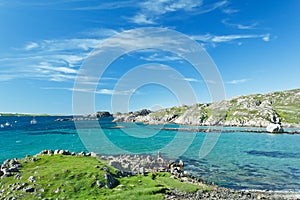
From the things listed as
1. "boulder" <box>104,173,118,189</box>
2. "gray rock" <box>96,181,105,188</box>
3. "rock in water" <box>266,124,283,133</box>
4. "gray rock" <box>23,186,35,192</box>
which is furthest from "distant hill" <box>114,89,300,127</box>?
"gray rock" <box>23,186,35,192</box>

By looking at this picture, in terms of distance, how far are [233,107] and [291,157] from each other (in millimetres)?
136932

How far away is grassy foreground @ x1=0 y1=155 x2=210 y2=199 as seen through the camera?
22.8 m

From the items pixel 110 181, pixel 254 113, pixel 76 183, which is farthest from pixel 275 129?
pixel 76 183

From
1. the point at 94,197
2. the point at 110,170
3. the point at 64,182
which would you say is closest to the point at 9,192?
the point at 64,182

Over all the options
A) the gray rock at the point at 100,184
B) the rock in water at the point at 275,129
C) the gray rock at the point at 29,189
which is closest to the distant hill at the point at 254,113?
the rock in water at the point at 275,129

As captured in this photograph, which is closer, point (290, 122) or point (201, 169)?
point (201, 169)

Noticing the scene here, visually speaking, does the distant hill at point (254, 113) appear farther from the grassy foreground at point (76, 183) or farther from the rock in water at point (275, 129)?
the grassy foreground at point (76, 183)

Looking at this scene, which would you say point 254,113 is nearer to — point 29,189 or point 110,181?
point 110,181

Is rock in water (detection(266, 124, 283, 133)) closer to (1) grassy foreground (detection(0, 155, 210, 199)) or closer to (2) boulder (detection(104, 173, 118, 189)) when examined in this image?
(1) grassy foreground (detection(0, 155, 210, 199))

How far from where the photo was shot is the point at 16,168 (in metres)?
26.9

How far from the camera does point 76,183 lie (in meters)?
24.0

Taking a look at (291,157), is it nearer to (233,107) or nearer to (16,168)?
(16,168)

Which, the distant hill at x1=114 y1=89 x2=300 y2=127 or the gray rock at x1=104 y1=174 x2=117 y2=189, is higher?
the distant hill at x1=114 y1=89 x2=300 y2=127

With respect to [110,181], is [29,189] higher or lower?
lower
